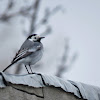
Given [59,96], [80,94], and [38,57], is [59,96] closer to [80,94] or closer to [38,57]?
[80,94]

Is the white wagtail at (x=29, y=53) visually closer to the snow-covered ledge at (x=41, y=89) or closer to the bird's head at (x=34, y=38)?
the bird's head at (x=34, y=38)

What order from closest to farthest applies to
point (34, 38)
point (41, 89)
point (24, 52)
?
point (41, 89), point (24, 52), point (34, 38)

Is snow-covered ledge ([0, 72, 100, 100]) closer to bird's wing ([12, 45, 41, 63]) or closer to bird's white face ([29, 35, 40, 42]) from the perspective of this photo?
bird's wing ([12, 45, 41, 63])

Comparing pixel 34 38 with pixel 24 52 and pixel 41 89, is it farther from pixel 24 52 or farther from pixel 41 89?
pixel 41 89

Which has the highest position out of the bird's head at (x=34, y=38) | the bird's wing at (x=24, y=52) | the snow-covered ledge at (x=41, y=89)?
the bird's head at (x=34, y=38)

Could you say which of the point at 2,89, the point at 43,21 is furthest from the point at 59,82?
the point at 43,21

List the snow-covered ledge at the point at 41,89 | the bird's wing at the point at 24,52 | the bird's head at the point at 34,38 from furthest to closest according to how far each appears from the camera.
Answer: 1. the bird's head at the point at 34,38
2. the bird's wing at the point at 24,52
3. the snow-covered ledge at the point at 41,89

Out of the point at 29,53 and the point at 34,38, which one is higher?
the point at 34,38

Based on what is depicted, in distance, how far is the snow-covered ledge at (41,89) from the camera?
4.13 metres

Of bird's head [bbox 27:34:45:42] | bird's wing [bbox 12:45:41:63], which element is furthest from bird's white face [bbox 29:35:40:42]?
bird's wing [bbox 12:45:41:63]

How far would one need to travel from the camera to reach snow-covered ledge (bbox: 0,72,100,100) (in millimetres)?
4133

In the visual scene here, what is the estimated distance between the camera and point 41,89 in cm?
448

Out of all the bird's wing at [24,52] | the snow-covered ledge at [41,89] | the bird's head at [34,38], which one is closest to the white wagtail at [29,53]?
the bird's wing at [24,52]

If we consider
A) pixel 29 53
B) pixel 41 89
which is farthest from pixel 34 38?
pixel 41 89
